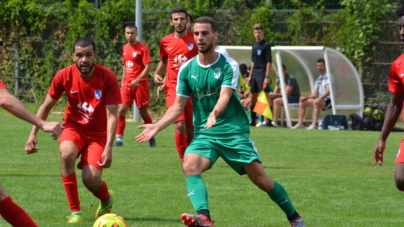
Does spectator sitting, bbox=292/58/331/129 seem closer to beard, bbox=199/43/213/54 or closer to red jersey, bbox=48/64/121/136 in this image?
red jersey, bbox=48/64/121/136

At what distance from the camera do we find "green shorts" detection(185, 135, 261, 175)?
5789 mm

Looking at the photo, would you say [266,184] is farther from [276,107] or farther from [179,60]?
[276,107]

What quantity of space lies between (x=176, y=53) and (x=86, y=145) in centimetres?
401

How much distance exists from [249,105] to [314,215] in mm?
11202

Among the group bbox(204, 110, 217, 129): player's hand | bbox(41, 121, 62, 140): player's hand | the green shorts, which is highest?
bbox(41, 121, 62, 140): player's hand

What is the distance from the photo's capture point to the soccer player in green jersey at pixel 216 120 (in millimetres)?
5770

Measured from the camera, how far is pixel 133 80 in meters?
12.9

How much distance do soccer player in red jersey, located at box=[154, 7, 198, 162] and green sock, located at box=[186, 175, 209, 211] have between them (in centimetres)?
414

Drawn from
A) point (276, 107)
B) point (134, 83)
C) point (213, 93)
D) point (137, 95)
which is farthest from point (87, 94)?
point (276, 107)

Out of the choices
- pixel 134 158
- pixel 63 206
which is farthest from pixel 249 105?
pixel 63 206

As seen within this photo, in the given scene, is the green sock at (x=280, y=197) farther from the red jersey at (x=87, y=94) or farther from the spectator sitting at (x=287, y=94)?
the spectator sitting at (x=287, y=94)

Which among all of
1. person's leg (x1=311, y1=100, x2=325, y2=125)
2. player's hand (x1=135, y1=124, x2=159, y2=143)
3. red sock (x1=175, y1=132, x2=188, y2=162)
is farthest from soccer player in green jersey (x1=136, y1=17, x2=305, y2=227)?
person's leg (x1=311, y1=100, x2=325, y2=125)

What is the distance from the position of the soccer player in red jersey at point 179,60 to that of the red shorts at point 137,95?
2186mm

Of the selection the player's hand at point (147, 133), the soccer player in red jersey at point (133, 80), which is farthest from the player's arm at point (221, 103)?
the soccer player in red jersey at point (133, 80)
